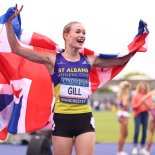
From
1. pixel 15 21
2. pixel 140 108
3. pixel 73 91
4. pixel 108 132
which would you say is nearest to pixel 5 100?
pixel 15 21

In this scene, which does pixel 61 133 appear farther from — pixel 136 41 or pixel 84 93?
pixel 136 41

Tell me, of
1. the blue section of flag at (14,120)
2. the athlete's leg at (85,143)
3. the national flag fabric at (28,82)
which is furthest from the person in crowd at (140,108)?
the athlete's leg at (85,143)

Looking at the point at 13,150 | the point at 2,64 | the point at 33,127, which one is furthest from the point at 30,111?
the point at 13,150

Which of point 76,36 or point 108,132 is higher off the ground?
point 76,36

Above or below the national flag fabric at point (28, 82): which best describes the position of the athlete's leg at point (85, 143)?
below

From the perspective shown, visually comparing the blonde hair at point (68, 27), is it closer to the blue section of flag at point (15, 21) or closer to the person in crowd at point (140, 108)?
the blue section of flag at point (15, 21)

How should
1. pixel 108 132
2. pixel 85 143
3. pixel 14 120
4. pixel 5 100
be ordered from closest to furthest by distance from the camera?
pixel 85 143
pixel 14 120
pixel 5 100
pixel 108 132

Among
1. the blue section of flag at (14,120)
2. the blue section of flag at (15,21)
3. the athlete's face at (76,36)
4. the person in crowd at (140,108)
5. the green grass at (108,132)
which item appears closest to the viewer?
the blue section of flag at (15,21)

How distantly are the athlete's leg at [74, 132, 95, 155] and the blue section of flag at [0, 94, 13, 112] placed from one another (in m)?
1.23

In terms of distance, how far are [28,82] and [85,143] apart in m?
1.35

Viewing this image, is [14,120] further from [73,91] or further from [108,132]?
[108,132]

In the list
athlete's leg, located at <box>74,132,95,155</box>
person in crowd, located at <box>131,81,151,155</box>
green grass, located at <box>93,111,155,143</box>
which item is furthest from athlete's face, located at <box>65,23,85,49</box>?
green grass, located at <box>93,111,155,143</box>

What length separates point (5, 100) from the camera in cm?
591

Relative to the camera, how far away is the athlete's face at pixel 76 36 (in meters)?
5.02
